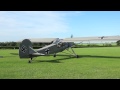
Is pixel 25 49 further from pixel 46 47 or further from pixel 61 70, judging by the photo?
pixel 61 70

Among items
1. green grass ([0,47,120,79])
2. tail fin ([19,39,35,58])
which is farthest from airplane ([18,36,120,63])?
green grass ([0,47,120,79])

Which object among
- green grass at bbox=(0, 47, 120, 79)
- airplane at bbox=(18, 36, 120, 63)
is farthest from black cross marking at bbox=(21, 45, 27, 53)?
green grass at bbox=(0, 47, 120, 79)

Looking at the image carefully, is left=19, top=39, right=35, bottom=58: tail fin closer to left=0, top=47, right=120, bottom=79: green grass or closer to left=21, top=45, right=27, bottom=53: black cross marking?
left=21, top=45, right=27, bottom=53: black cross marking

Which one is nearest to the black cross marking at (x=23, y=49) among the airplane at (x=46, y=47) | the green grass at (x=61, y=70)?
the airplane at (x=46, y=47)

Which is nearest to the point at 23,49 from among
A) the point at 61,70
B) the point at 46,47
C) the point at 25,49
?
the point at 25,49

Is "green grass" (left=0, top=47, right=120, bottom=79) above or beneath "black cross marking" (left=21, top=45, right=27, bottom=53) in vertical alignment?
beneath

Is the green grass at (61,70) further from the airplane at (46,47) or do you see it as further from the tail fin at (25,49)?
the airplane at (46,47)

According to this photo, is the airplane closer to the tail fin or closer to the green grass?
the tail fin

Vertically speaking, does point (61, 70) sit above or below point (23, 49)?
below

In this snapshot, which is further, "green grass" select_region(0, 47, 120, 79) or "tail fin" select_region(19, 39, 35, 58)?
"tail fin" select_region(19, 39, 35, 58)

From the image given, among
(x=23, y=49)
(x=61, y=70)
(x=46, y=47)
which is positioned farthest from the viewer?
(x=46, y=47)
